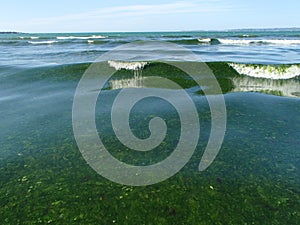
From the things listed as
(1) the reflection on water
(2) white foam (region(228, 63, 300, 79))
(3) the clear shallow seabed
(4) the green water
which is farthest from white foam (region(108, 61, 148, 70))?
(4) the green water

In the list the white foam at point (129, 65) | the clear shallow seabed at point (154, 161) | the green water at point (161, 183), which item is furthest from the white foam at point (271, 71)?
the white foam at point (129, 65)

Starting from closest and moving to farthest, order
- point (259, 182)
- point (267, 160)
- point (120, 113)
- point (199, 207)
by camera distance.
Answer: point (199, 207)
point (259, 182)
point (267, 160)
point (120, 113)

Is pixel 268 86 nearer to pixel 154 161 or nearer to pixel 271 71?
pixel 271 71

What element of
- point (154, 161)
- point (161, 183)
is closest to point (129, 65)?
point (154, 161)

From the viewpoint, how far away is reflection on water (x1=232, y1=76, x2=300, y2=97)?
1419 cm

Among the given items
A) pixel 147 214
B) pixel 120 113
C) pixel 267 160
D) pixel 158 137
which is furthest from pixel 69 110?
pixel 267 160

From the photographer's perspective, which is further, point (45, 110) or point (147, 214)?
point (45, 110)

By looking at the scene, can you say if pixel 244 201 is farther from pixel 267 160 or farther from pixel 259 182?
pixel 267 160

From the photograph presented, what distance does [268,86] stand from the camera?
51.4 feet

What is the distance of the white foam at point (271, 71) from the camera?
57.9 feet

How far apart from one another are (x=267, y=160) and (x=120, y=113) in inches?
239

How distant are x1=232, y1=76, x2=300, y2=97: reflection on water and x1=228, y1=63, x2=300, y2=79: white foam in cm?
78

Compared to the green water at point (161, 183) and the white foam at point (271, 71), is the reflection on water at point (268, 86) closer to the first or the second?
the white foam at point (271, 71)

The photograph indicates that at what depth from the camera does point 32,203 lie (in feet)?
19.0
